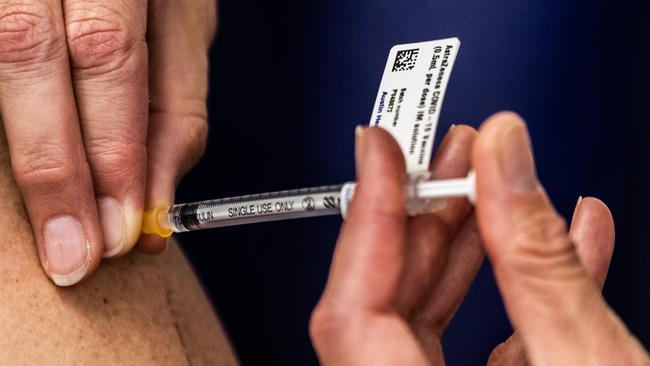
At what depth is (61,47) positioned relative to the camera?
78cm

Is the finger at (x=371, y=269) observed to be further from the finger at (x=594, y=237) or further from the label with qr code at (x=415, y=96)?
the finger at (x=594, y=237)

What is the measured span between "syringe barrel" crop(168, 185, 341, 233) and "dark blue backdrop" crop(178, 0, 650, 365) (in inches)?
15.5

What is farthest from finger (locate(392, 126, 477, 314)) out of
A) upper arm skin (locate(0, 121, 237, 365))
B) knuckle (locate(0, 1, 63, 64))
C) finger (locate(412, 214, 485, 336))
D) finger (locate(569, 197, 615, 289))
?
knuckle (locate(0, 1, 63, 64))

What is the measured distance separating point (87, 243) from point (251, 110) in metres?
0.53

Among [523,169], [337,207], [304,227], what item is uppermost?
[523,169]

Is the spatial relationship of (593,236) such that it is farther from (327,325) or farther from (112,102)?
(112,102)

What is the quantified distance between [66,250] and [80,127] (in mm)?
134

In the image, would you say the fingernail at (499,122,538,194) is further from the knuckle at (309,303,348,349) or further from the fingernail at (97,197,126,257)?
the fingernail at (97,197,126,257)

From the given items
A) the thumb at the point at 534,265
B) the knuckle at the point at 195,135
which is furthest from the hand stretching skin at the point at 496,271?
the knuckle at the point at 195,135

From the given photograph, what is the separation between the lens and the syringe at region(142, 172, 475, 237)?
0.65 m

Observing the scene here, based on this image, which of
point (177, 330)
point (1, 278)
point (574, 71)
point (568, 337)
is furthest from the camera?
point (574, 71)

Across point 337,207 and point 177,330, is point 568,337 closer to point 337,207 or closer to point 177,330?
point 337,207

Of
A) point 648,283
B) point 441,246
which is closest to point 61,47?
point 441,246

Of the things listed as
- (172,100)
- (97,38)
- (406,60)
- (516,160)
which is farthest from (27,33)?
(516,160)
